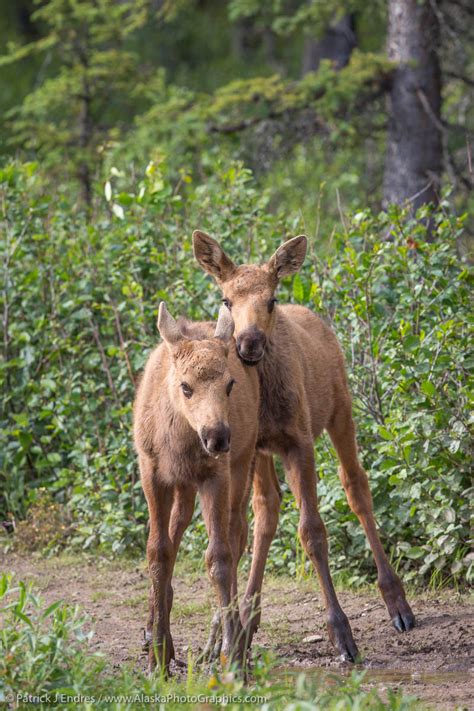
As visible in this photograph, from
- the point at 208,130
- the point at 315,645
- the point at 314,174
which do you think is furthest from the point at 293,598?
the point at 314,174

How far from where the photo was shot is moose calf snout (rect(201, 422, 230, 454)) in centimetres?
539

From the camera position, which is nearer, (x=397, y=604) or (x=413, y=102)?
(x=397, y=604)

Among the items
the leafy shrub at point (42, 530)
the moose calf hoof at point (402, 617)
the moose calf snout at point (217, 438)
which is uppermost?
the moose calf snout at point (217, 438)

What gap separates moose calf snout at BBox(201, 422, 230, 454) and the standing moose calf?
105 cm

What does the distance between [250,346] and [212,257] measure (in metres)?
1.09

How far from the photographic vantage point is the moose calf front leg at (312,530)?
21.0ft

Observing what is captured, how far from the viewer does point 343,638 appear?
20.9 ft

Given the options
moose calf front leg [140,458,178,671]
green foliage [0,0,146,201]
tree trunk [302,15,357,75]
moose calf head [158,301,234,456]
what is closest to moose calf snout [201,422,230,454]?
moose calf head [158,301,234,456]

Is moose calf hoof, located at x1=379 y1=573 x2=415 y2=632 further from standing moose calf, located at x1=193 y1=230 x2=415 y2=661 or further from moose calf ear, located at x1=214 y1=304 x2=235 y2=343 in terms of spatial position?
moose calf ear, located at x1=214 y1=304 x2=235 y2=343

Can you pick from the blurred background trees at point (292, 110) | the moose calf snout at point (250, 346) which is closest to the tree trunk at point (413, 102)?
the blurred background trees at point (292, 110)

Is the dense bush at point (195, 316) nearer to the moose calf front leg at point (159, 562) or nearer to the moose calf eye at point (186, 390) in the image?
the moose calf front leg at point (159, 562)

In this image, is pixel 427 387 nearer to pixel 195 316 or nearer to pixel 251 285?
pixel 251 285

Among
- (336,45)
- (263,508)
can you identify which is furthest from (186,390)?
(336,45)

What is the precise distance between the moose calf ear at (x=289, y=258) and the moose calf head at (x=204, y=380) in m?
1.01
